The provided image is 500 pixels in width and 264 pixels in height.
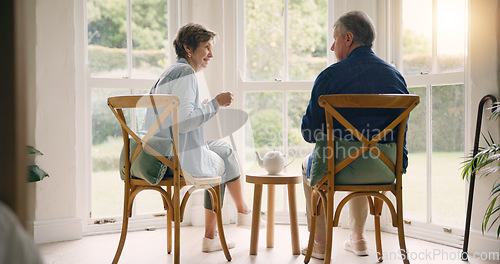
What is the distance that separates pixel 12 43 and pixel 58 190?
8.77 ft

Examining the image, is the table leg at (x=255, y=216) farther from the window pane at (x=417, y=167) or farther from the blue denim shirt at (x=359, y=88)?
the window pane at (x=417, y=167)

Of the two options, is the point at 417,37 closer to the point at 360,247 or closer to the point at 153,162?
the point at 360,247

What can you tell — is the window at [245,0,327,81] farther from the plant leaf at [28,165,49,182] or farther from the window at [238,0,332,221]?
the plant leaf at [28,165,49,182]

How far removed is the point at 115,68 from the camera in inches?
141

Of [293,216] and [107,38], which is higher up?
[107,38]

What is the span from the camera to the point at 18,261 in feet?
2.64

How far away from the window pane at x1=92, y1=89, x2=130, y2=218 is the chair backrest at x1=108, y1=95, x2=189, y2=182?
1125mm

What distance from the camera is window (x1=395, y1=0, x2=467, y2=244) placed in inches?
124

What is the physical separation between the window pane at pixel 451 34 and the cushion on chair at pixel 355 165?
1.18 meters

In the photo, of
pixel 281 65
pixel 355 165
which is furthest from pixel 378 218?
pixel 281 65

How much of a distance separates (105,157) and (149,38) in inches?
37.7

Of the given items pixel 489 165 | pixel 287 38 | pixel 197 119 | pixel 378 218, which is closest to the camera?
pixel 197 119

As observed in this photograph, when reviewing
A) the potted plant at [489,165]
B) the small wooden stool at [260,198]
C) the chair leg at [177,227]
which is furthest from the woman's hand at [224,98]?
the potted plant at [489,165]

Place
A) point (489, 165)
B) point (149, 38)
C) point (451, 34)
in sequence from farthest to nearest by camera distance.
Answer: point (149, 38) → point (451, 34) → point (489, 165)
